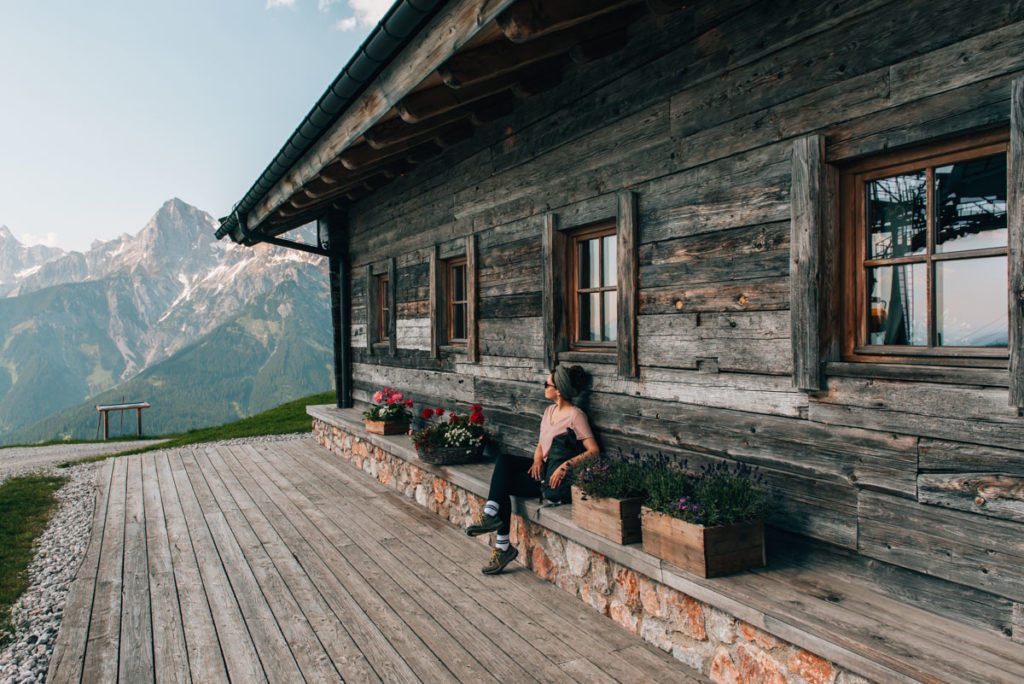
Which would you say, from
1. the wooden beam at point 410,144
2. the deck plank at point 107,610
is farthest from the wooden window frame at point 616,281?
the deck plank at point 107,610

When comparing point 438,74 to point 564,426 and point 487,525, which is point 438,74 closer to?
point 564,426

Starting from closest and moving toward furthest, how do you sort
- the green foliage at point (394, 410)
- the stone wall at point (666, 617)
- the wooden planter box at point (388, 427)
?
1. the stone wall at point (666, 617)
2. the wooden planter box at point (388, 427)
3. the green foliage at point (394, 410)

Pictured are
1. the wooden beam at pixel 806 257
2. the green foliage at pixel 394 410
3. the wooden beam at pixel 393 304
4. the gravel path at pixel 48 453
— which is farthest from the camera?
the gravel path at pixel 48 453

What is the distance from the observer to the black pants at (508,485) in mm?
4238

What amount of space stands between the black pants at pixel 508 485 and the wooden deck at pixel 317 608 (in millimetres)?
440

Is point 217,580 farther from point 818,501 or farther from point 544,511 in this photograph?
point 818,501

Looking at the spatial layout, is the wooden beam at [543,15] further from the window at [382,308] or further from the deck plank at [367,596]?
the window at [382,308]

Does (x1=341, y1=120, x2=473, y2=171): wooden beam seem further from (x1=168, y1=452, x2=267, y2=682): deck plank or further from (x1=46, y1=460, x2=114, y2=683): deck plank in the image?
(x1=46, y1=460, x2=114, y2=683): deck plank

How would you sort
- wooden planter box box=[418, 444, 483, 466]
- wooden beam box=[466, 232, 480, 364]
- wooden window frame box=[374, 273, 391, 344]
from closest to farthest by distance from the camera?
1. wooden planter box box=[418, 444, 483, 466]
2. wooden beam box=[466, 232, 480, 364]
3. wooden window frame box=[374, 273, 391, 344]

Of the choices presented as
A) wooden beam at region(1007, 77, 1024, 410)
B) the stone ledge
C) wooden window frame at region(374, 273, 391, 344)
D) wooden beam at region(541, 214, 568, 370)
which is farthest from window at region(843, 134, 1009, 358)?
wooden window frame at region(374, 273, 391, 344)

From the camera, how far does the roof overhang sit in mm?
3305

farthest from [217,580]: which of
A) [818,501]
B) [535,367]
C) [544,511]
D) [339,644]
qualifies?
[818,501]

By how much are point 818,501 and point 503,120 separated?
13.2ft

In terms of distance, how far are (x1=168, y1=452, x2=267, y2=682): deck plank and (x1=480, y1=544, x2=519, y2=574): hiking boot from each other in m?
1.56
